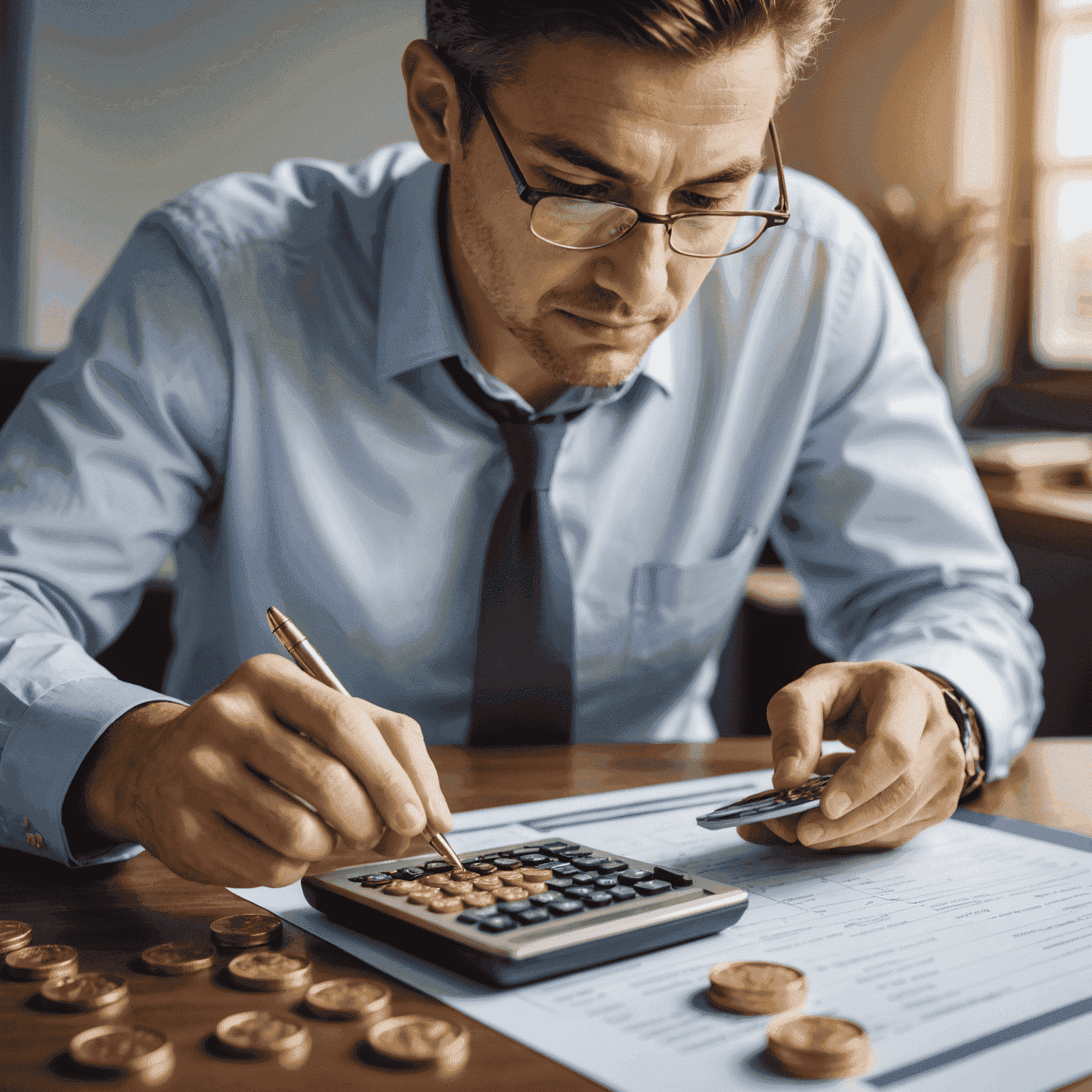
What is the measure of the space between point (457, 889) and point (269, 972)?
0.10 meters

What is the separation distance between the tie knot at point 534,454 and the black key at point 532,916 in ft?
1.95

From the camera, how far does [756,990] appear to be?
0.47 meters

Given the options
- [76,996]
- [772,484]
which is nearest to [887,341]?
[772,484]

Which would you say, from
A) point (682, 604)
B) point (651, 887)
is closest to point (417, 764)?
point (651, 887)

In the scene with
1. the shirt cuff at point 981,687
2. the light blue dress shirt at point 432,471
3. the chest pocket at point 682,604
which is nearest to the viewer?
the shirt cuff at point 981,687

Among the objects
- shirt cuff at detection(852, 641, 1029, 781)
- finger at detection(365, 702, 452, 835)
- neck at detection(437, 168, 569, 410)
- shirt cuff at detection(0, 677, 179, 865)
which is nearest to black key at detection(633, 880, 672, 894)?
finger at detection(365, 702, 452, 835)

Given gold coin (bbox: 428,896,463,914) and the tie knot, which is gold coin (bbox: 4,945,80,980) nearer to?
gold coin (bbox: 428,896,463,914)

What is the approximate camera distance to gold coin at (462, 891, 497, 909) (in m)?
0.53

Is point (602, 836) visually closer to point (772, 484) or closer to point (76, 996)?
point (76, 996)

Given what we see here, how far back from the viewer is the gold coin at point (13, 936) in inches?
20.0

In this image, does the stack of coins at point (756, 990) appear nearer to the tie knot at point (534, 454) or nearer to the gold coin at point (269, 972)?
the gold coin at point (269, 972)

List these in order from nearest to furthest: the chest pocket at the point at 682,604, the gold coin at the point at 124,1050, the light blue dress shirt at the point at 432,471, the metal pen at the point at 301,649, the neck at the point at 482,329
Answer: the gold coin at the point at 124,1050 < the metal pen at the point at 301,649 < the light blue dress shirt at the point at 432,471 < the neck at the point at 482,329 < the chest pocket at the point at 682,604

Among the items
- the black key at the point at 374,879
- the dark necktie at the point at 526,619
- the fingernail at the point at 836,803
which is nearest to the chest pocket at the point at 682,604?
the dark necktie at the point at 526,619

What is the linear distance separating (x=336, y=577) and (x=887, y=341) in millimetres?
700
